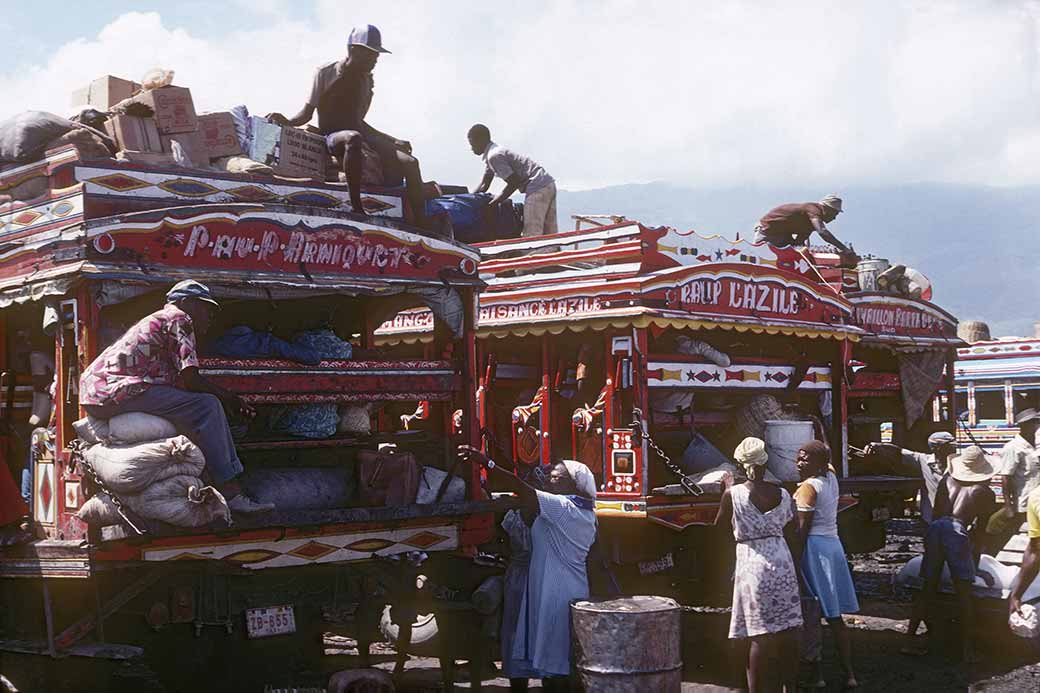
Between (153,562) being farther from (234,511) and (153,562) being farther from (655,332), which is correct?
(655,332)

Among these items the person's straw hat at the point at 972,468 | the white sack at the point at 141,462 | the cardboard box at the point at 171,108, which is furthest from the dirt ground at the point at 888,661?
the cardboard box at the point at 171,108

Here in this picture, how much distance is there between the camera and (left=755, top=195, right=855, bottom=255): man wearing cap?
13.5 m

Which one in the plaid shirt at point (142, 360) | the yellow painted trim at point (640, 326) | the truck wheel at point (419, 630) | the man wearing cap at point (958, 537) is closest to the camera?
the plaid shirt at point (142, 360)

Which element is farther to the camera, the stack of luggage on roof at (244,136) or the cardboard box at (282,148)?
the cardboard box at (282,148)

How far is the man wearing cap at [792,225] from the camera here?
13531 mm

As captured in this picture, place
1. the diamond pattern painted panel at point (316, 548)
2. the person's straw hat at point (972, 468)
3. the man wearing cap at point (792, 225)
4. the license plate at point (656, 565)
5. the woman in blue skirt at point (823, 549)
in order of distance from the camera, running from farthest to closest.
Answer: the man wearing cap at point (792, 225) < the license plate at point (656, 565) < the person's straw hat at point (972, 468) < the woman in blue skirt at point (823, 549) < the diamond pattern painted panel at point (316, 548)

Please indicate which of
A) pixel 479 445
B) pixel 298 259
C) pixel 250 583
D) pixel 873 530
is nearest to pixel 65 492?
pixel 250 583

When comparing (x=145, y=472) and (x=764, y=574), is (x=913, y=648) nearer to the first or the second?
(x=764, y=574)

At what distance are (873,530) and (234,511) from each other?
7.78 meters

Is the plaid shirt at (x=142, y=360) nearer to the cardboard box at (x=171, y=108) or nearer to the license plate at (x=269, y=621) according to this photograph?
the license plate at (x=269, y=621)

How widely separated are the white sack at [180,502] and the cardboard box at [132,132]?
2333 mm

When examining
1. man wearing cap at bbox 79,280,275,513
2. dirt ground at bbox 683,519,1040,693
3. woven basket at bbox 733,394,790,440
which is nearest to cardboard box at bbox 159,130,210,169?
man wearing cap at bbox 79,280,275,513

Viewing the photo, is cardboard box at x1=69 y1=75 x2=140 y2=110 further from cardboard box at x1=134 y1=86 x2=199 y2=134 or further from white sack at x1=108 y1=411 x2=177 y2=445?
white sack at x1=108 y1=411 x2=177 y2=445

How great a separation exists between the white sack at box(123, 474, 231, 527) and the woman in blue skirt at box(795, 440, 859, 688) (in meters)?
3.82
